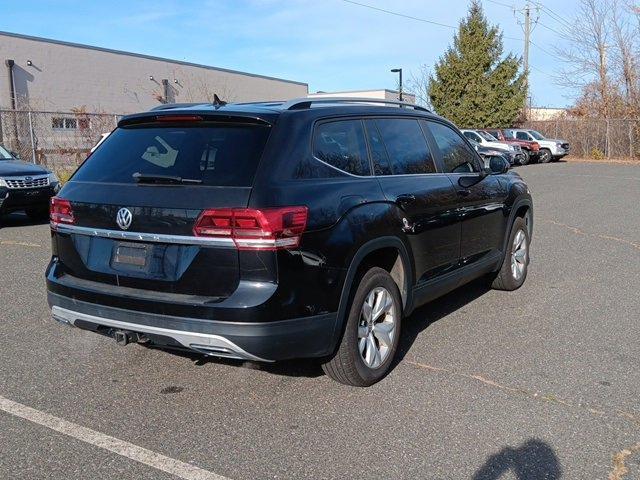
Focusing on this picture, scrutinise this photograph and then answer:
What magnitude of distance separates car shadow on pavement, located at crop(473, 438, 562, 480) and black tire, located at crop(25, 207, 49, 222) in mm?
10021

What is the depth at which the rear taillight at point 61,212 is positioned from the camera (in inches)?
161

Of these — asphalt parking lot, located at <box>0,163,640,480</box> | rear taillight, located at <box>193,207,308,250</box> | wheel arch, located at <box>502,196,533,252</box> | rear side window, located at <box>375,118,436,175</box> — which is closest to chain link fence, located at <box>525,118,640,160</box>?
wheel arch, located at <box>502,196,533,252</box>

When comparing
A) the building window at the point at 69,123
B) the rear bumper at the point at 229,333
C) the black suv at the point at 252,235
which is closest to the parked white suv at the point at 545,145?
the building window at the point at 69,123

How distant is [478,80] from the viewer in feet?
133

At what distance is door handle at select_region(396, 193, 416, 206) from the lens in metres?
4.46

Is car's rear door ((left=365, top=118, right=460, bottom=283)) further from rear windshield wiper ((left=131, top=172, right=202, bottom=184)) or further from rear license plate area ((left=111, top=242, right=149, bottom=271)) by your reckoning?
rear license plate area ((left=111, top=242, right=149, bottom=271))

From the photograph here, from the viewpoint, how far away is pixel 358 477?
314 centimetres

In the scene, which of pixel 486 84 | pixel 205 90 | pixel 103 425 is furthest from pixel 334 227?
pixel 486 84

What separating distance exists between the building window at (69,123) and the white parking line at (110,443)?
1901cm

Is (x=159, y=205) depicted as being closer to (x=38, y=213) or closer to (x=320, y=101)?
(x=320, y=101)

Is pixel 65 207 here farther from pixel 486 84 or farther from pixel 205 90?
pixel 486 84

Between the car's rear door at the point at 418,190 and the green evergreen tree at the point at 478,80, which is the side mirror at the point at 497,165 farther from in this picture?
the green evergreen tree at the point at 478,80

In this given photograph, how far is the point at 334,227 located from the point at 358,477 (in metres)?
1.40

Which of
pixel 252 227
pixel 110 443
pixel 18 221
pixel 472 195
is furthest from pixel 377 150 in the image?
pixel 18 221
